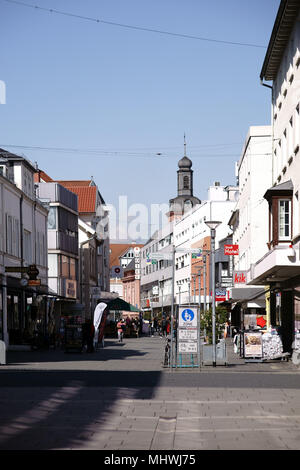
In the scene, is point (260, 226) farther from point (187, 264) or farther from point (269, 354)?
point (187, 264)

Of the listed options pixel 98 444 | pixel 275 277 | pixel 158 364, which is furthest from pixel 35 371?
pixel 98 444

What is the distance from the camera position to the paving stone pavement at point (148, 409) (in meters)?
10.8

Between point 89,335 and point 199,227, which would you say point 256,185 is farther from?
point 199,227

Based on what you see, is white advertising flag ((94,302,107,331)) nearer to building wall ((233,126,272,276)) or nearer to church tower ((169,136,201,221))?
building wall ((233,126,272,276))

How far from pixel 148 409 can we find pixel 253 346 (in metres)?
16.2

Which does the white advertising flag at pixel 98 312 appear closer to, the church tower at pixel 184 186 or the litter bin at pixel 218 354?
the litter bin at pixel 218 354

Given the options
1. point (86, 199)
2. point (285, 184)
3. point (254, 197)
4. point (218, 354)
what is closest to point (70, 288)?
point (86, 199)

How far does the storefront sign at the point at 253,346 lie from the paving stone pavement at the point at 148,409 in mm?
4110

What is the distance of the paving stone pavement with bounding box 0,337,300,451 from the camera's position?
35.6ft

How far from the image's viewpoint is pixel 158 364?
30156mm

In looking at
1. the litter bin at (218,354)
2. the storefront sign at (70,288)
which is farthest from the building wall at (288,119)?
the storefront sign at (70,288)
